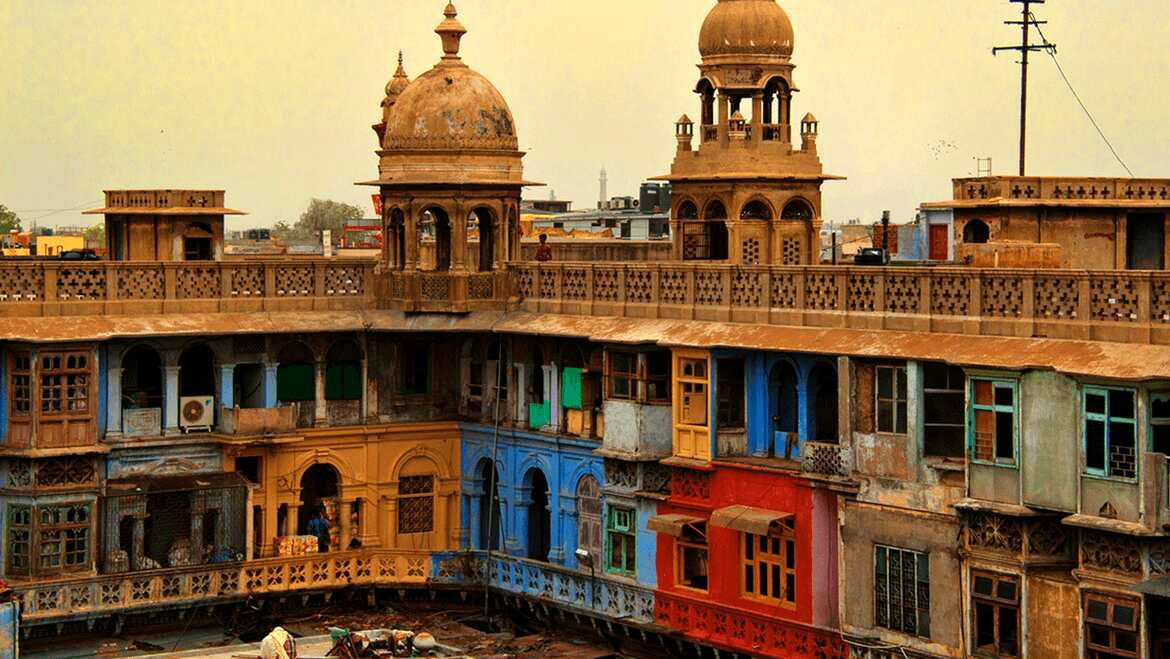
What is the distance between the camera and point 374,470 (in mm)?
43812

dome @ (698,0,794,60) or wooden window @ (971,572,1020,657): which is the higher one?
dome @ (698,0,794,60)

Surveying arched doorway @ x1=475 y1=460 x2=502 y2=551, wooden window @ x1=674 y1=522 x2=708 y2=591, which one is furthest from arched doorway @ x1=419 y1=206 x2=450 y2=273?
wooden window @ x1=674 y1=522 x2=708 y2=591

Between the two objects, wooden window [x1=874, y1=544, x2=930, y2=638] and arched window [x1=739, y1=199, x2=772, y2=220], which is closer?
wooden window [x1=874, y1=544, x2=930, y2=638]

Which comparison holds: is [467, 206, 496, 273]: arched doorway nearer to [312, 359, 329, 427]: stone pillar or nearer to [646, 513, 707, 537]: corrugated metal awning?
[312, 359, 329, 427]: stone pillar

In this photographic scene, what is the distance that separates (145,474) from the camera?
4153 centimetres

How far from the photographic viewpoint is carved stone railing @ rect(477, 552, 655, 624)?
39312 mm

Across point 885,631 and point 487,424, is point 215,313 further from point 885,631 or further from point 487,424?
point 885,631

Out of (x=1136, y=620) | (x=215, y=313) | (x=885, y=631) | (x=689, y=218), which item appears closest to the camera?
(x=1136, y=620)

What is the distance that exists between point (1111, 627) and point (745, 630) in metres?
7.11

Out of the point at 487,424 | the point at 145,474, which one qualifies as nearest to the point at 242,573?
the point at 145,474

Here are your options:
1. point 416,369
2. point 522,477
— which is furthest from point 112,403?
point 522,477

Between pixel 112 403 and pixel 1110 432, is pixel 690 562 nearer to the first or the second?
pixel 1110 432

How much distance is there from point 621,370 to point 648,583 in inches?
136

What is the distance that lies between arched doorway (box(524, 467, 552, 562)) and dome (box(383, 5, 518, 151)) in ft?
19.5
